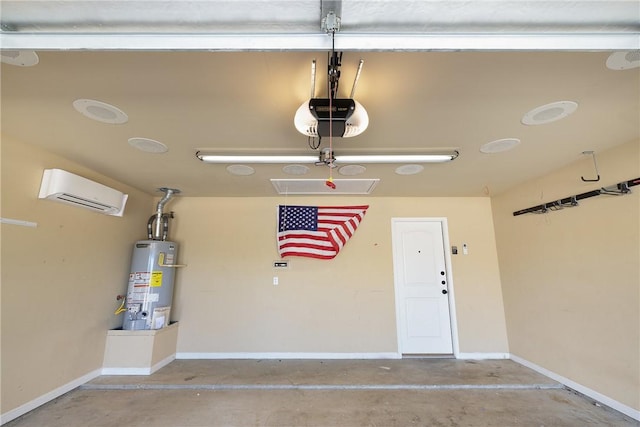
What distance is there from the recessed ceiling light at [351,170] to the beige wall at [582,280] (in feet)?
7.92

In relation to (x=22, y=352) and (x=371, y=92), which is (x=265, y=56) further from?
(x=22, y=352)

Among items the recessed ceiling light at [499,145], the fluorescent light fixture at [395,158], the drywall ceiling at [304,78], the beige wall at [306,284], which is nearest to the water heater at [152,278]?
the beige wall at [306,284]

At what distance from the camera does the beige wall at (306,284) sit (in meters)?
4.24

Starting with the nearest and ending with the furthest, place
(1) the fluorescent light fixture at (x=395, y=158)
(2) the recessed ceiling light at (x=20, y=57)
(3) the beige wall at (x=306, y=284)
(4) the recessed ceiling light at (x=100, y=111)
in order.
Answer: (2) the recessed ceiling light at (x=20, y=57), (4) the recessed ceiling light at (x=100, y=111), (1) the fluorescent light fixture at (x=395, y=158), (3) the beige wall at (x=306, y=284)

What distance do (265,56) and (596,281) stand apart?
12.9ft

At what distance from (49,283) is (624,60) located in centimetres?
506

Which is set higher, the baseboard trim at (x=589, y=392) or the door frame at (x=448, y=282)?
the door frame at (x=448, y=282)

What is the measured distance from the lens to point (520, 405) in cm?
283

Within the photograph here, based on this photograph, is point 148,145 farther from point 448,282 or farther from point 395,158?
point 448,282

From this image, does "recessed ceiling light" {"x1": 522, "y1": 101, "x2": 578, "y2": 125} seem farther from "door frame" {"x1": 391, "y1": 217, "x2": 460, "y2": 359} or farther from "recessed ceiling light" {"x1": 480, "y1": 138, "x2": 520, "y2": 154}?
"door frame" {"x1": 391, "y1": 217, "x2": 460, "y2": 359}

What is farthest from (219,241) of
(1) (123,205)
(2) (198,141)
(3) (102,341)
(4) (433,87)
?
(4) (433,87)

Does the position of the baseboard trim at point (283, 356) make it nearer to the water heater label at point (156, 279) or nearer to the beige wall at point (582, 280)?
the water heater label at point (156, 279)

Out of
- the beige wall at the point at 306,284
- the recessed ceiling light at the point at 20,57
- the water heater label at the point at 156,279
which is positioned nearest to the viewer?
the recessed ceiling light at the point at 20,57

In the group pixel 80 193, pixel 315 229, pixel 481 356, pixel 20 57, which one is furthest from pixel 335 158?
pixel 481 356
